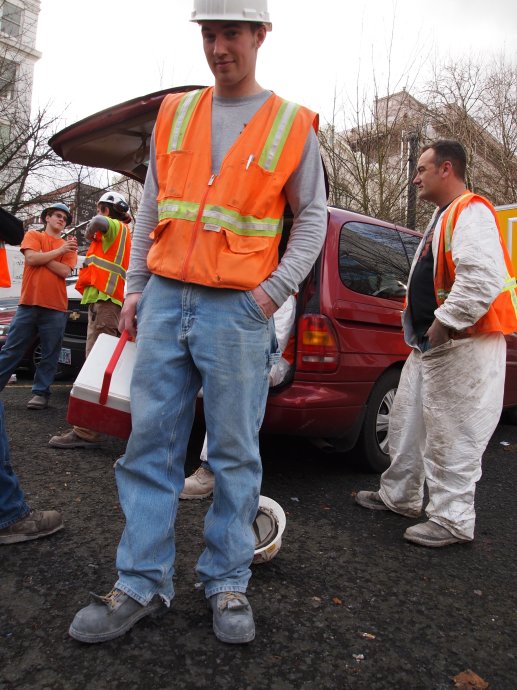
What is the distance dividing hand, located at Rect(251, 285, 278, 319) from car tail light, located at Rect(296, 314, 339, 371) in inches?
54.1

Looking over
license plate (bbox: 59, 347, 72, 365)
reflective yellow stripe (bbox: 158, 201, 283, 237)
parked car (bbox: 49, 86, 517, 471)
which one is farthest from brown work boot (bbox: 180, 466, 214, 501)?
license plate (bbox: 59, 347, 72, 365)

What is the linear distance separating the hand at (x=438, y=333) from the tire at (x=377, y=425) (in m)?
0.92

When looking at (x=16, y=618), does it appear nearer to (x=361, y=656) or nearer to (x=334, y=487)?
(x=361, y=656)

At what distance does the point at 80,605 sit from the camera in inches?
80.2

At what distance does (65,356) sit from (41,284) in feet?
3.35

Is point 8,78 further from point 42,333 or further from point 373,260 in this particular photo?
point 373,260

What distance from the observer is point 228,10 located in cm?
178

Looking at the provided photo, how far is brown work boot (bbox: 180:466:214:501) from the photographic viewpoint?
10.5 feet

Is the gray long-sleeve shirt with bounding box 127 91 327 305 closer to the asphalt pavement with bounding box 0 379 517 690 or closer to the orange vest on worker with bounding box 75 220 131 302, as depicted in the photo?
the asphalt pavement with bounding box 0 379 517 690

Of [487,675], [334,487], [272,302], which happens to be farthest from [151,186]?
[334,487]

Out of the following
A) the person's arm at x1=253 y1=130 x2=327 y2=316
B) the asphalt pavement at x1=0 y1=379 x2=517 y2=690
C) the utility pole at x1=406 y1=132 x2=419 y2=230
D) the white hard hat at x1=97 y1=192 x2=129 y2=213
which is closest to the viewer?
the asphalt pavement at x1=0 y1=379 x2=517 y2=690

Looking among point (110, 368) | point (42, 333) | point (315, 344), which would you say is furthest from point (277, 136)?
point (42, 333)

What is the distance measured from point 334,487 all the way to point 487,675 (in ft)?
6.02

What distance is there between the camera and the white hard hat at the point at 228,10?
177 cm
